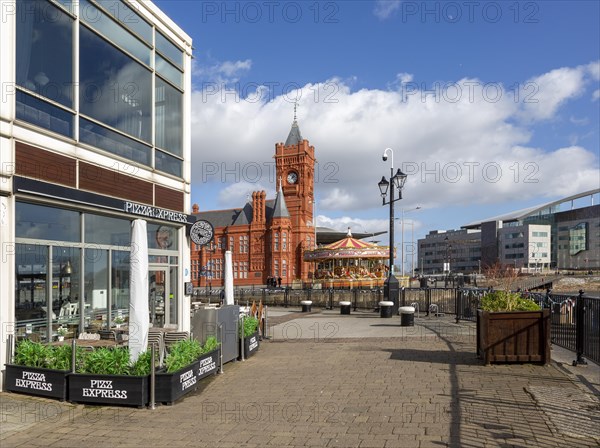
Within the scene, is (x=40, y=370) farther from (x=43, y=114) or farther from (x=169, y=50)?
(x=169, y=50)

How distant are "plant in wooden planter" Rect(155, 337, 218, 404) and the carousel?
138 ft

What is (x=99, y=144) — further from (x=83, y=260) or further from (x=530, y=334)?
(x=530, y=334)

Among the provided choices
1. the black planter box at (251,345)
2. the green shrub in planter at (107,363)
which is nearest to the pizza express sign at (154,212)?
the black planter box at (251,345)

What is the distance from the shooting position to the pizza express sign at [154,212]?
1331cm

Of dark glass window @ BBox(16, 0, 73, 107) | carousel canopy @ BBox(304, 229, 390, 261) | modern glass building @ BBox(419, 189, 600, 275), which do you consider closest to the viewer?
dark glass window @ BBox(16, 0, 73, 107)

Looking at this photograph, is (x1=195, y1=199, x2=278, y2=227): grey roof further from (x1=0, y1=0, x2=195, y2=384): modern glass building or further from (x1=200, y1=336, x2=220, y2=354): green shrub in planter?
(x1=200, y1=336, x2=220, y2=354): green shrub in planter

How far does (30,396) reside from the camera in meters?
8.78

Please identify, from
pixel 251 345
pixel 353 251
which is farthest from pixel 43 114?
pixel 353 251

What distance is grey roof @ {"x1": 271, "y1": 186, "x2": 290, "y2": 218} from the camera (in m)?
77.6

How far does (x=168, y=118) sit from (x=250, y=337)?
709 centimetres

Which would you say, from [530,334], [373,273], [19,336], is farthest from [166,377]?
[373,273]

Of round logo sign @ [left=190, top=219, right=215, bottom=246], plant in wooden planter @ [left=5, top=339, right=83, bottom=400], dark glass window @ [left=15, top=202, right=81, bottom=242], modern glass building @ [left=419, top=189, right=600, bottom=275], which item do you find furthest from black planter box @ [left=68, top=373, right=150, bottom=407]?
modern glass building @ [left=419, top=189, right=600, bottom=275]

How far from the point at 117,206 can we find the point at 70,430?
6.63 m

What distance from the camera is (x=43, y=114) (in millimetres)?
10664
